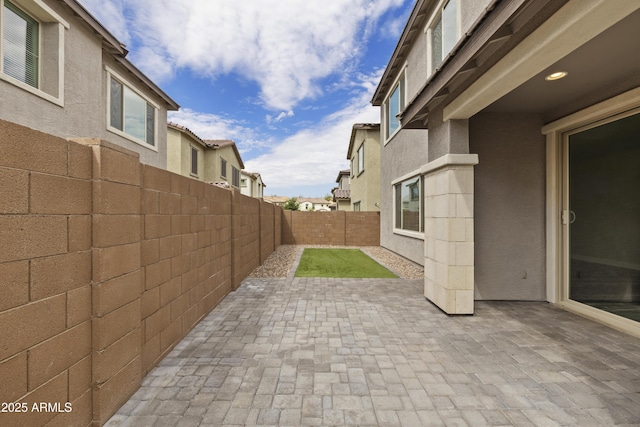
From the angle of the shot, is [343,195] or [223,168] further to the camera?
[343,195]

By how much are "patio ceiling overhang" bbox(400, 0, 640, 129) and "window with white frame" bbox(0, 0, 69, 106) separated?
323 inches

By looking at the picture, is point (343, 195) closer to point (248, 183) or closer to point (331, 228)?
point (331, 228)

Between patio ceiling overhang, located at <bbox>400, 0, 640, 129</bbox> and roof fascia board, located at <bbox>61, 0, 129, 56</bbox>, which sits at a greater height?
roof fascia board, located at <bbox>61, 0, 129, 56</bbox>

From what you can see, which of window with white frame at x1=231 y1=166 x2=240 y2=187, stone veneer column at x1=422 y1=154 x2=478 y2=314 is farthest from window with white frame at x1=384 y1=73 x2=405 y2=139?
window with white frame at x1=231 y1=166 x2=240 y2=187

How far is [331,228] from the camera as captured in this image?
Answer: 14398 mm

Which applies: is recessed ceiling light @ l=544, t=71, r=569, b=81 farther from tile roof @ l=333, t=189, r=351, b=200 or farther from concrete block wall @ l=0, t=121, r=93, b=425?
tile roof @ l=333, t=189, r=351, b=200

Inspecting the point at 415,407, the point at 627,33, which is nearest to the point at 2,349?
the point at 415,407

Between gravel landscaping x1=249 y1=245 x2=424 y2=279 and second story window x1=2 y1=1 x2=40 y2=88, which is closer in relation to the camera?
second story window x1=2 y1=1 x2=40 y2=88

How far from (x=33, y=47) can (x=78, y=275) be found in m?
7.69

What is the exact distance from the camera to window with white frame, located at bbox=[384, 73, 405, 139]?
972 centimetres

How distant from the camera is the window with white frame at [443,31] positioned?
6.14m

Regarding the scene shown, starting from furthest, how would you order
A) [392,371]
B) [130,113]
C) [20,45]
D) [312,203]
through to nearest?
1. [312,203]
2. [130,113]
3. [20,45]
4. [392,371]

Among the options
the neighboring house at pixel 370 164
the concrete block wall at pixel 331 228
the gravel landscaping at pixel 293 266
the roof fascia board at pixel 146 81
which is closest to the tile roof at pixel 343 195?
the neighboring house at pixel 370 164

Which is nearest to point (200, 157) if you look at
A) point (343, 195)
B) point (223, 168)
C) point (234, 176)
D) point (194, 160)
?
point (194, 160)
